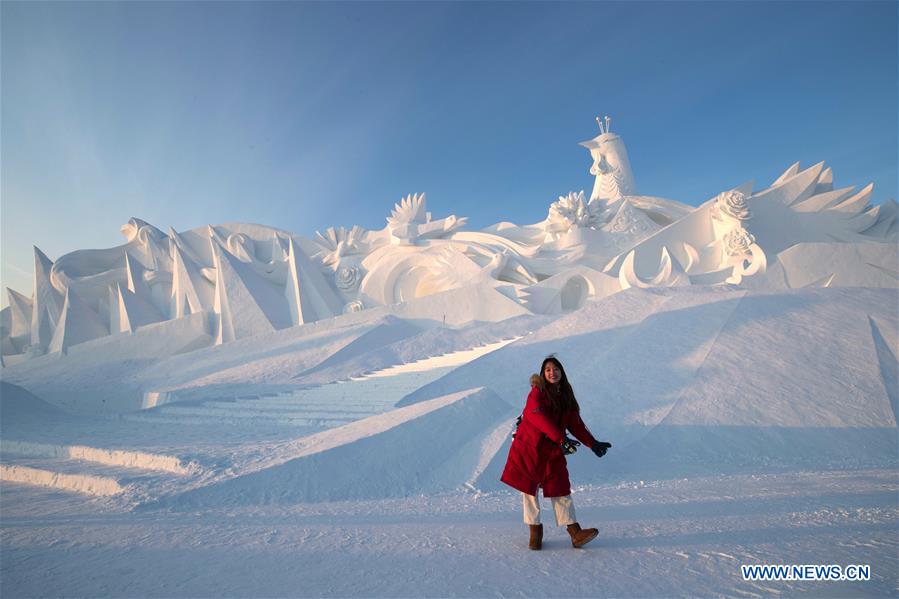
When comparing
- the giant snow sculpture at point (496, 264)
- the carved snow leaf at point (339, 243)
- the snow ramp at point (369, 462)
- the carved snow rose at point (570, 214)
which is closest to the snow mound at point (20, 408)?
the giant snow sculpture at point (496, 264)

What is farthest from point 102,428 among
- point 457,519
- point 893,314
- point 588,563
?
point 893,314

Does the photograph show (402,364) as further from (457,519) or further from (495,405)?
(457,519)

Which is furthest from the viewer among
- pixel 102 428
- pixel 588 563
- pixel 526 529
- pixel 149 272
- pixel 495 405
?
pixel 149 272

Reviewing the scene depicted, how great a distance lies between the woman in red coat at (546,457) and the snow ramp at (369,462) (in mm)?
1505

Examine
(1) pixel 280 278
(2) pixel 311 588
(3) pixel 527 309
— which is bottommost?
(2) pixel 311 588

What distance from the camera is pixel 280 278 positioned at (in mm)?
15648

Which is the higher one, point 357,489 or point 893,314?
point 893,314

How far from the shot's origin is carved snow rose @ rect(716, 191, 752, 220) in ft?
42.4

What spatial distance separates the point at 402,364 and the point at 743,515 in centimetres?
676

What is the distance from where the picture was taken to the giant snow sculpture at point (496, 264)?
1250 centimetres

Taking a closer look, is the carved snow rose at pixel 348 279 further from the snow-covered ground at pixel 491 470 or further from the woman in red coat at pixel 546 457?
the woman in red coat at pixel 546 457

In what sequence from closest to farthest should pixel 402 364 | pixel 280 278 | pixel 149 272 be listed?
pixel 402 364
pixel 280 278
pixel 149 272

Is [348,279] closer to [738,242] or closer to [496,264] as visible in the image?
[496,264]

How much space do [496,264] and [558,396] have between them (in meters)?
11.5
